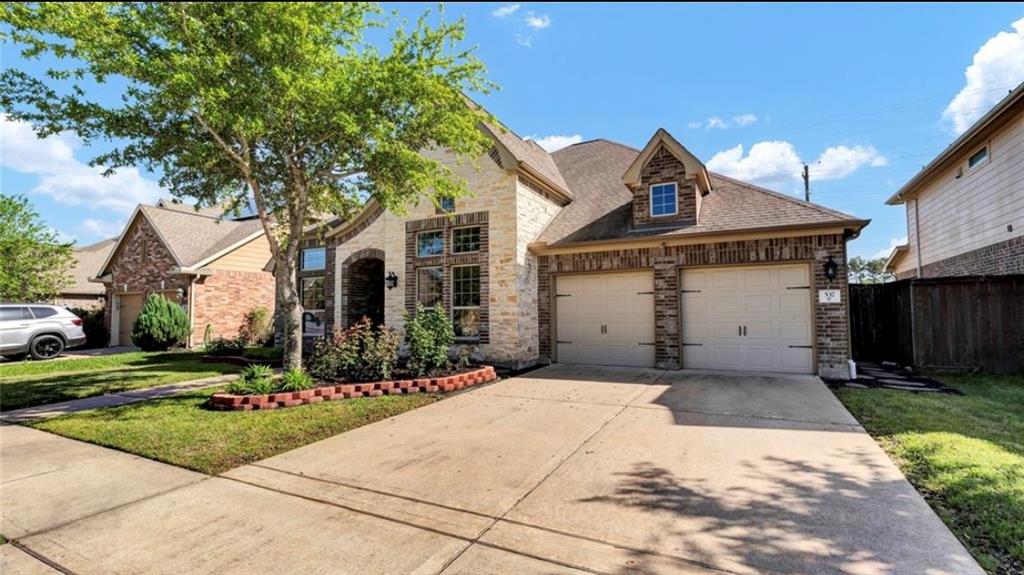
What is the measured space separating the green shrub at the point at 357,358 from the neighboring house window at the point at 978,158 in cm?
1470

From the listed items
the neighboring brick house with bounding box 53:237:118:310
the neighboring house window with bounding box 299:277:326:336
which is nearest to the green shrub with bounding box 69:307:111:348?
the neighboring brick house with bounding box 53:237:118:310

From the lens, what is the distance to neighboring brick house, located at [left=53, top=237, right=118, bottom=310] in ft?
75.1

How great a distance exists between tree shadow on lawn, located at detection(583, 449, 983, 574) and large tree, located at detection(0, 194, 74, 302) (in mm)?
26374

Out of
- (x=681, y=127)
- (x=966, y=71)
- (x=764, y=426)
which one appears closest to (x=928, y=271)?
(x=966, y=71)

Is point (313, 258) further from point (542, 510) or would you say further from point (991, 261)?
point (991, 261)

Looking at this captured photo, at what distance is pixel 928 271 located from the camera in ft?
47.3

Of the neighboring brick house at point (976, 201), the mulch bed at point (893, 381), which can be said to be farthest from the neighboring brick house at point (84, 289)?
the neighboring brick house at point (976, 201)

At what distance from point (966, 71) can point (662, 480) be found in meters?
12.0

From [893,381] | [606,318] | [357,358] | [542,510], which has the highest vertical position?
[606,318]

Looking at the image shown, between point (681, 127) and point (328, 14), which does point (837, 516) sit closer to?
point (328, 14)

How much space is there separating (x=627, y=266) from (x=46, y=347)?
1852cm

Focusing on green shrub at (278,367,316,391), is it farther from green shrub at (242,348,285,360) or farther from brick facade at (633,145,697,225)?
brick facade at (633,145,697,225)

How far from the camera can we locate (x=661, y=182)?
10656 millimetres

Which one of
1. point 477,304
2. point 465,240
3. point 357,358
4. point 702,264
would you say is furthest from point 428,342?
point 702,264
